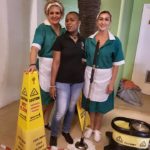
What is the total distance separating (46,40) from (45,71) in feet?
0.92

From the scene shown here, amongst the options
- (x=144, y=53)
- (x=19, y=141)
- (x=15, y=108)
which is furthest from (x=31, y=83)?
(x=144, y=53)

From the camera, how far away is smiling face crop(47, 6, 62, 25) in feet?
6.10

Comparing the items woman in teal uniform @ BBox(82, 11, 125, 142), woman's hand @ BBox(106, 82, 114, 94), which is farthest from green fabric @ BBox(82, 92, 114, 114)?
woman's hand @ BBox(106, 82, 114, 94)

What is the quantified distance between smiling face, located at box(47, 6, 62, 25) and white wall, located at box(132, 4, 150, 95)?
182cm

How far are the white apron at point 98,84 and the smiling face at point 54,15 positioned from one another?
0.49 m

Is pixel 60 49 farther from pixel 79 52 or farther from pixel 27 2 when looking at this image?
pixel 27 2

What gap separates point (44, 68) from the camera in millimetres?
1999

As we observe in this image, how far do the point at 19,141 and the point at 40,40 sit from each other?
83 cm

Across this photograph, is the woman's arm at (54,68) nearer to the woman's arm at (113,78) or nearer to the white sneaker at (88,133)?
the woman's arm at (113,78)

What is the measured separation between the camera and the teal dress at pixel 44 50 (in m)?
1.89

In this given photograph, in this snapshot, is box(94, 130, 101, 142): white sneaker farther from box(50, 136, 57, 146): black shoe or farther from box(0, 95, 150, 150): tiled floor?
box(50, 136, 57, 146): black shoe

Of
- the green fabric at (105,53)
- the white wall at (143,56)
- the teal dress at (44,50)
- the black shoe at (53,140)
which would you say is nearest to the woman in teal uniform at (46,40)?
the teal dress at (44,50)

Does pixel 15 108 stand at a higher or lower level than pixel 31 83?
lower

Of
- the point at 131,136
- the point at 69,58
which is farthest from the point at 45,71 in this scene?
the point at 131,136
